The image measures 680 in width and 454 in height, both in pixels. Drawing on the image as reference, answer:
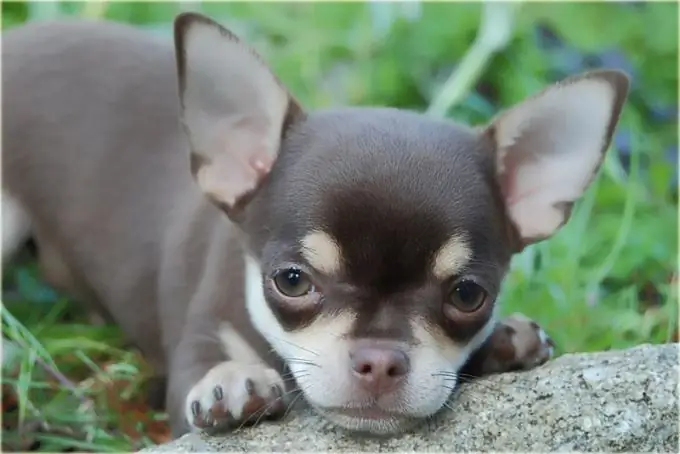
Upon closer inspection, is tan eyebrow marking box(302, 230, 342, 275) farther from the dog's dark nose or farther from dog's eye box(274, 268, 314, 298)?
the dog's dark nose

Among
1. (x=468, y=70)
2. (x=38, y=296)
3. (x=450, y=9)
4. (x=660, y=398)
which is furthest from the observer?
(x=450, y=9)

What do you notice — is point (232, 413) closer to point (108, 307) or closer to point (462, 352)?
point (462, 352)

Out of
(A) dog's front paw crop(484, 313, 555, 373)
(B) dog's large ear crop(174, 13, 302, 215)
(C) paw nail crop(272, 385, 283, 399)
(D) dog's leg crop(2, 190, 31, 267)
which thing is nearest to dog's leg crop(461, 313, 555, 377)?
(A) dog's front paw crop(484, 313, 555, 373)

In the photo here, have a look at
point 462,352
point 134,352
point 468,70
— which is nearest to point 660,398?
point 462,352

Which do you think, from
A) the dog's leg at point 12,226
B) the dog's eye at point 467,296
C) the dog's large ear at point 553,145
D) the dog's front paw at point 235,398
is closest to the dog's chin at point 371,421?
the dog's front paw at point 235,398

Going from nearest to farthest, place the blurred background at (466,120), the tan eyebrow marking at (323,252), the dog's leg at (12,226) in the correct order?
the tan eyebrow marking at (323,252)
the blurred background at (466,120)
the dog's leg at (12,226)

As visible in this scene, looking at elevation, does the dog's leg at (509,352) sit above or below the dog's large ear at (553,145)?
below

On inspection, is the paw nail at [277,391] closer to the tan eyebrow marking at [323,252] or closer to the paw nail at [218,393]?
the paw nail at [218,393]
